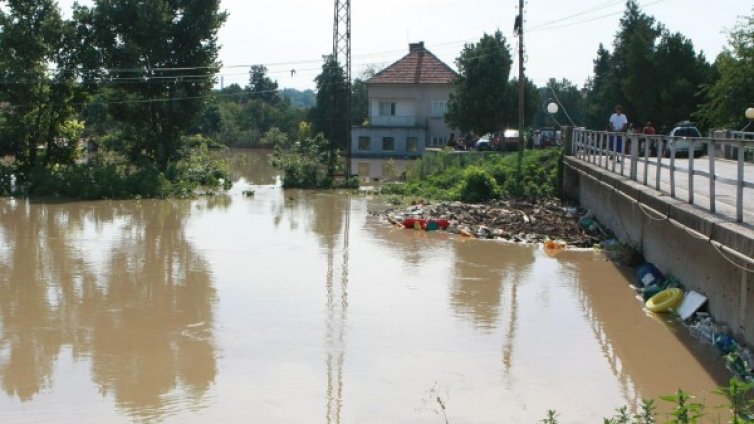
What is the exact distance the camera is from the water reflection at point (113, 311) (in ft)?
35.1

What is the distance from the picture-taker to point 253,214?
31.9 metres

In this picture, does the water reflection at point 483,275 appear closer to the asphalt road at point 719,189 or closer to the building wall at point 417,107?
the asphalt road at point 719,189

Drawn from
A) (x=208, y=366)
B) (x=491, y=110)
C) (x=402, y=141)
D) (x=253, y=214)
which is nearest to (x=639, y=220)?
(x=208, y=366)

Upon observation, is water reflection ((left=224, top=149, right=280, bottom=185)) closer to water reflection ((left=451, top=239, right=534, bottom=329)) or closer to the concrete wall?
water reflection ((left=451, top=239, right=534, bottom=329))

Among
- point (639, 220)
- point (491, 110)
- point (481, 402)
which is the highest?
point (491, 110)

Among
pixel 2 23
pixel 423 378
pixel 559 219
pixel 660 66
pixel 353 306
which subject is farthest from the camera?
pixel 660 66

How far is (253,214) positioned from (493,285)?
1580 cm

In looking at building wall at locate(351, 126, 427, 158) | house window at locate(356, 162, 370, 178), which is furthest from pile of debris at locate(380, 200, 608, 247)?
building wall at locate(351, 126, 427, 158)

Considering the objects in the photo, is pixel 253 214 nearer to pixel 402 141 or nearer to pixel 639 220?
pixel 639 220

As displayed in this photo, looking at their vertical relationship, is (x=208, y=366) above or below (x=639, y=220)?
below

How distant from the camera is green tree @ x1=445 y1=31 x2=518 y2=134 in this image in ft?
166

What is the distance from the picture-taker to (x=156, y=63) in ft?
133

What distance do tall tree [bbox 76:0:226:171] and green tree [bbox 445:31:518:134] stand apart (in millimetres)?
15892

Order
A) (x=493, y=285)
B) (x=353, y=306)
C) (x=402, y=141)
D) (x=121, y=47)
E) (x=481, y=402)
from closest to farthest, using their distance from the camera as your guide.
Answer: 1. (x=481, y=402)
2. (x=353, y=306)
3. (x=493, y=285)
4. (x=121, y=47)
5. (x=402, y=141)
